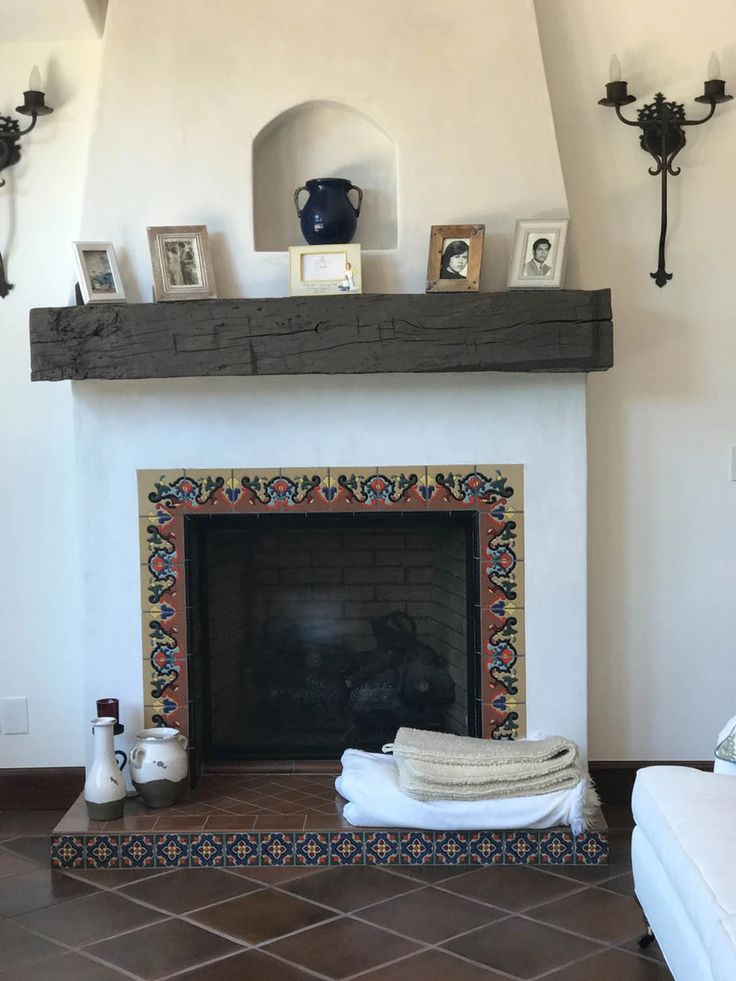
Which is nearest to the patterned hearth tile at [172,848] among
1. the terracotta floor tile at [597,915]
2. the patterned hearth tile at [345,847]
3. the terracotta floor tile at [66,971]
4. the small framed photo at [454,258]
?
the patterned hearth tile at [345,847]

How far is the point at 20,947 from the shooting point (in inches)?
97.0

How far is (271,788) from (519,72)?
2.17m

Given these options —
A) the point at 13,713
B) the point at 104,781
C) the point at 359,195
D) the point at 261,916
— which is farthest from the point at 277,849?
the point at 359,195

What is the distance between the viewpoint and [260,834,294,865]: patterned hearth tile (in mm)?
2867

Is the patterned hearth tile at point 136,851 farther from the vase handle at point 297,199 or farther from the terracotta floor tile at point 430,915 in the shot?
the vase handle at point 297,199

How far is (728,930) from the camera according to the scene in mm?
1649

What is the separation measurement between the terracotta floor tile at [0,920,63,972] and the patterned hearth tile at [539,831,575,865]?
1.23 meters

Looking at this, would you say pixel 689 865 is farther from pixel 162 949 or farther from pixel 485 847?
pixel 162 949

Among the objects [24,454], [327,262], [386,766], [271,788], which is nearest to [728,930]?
[386,766]

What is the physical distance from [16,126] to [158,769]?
1.94 m

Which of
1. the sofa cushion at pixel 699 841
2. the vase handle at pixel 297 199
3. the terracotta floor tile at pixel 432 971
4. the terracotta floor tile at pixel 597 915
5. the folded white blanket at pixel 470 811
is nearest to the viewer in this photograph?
the sofa cushion at pixel 699 841

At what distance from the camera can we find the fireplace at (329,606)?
3.15m

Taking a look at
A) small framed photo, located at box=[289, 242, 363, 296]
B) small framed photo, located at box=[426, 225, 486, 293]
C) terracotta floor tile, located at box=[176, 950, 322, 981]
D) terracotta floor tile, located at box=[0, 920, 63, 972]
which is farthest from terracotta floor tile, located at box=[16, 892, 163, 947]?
small framed photo, located at box=[426, 225, 486, 293]

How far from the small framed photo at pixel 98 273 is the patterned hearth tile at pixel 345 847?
61.7 inches
